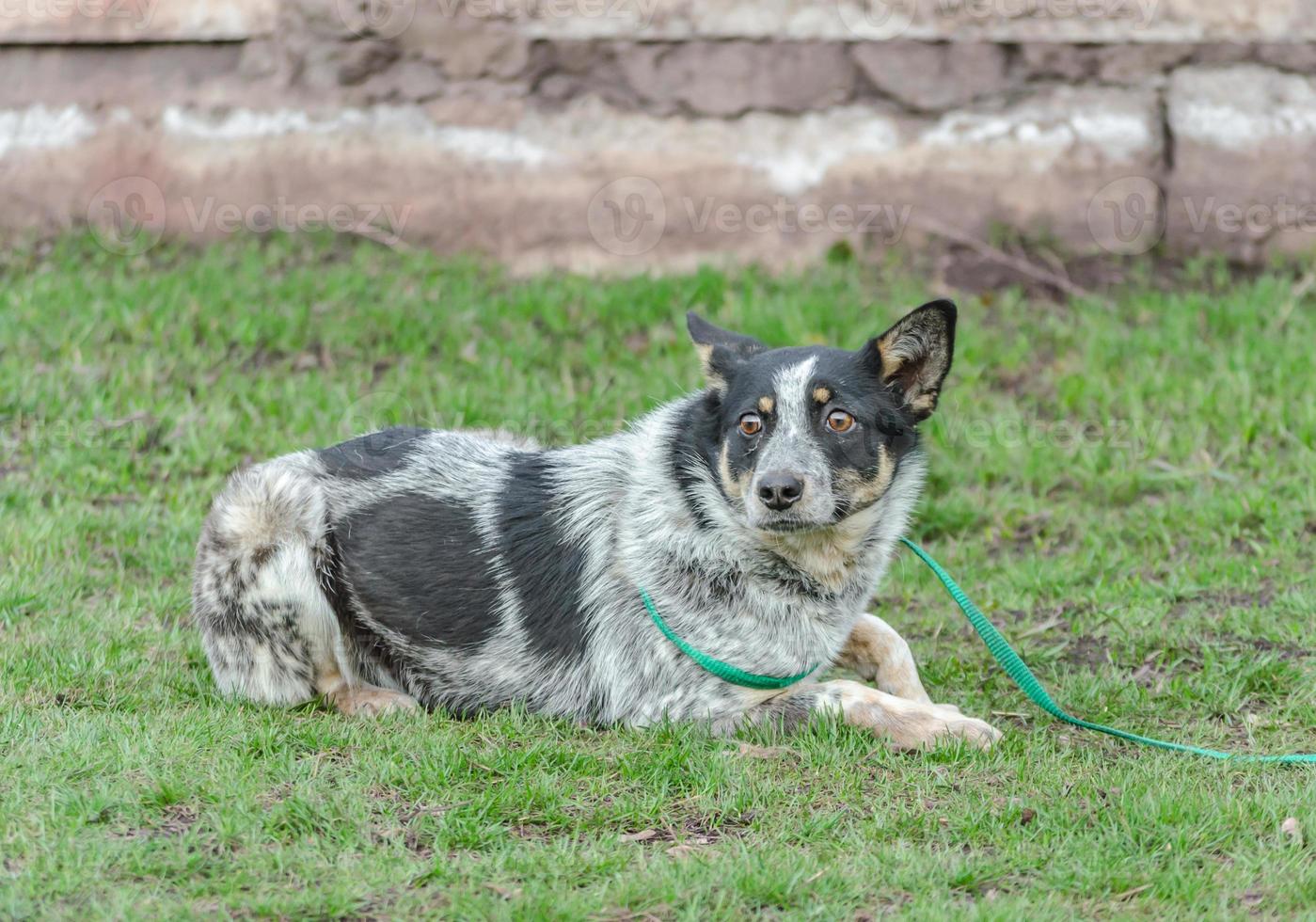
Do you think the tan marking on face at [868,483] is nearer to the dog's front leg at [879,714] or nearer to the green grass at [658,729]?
the dog's front leg at [879,714]

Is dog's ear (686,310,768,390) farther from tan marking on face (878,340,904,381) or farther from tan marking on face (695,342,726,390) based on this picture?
tan marking on face (878,340,904,381)

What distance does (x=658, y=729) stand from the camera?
496 cm

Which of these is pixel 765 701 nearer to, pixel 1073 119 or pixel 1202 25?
pixel 1073 119

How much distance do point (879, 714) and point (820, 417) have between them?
3.32 feet

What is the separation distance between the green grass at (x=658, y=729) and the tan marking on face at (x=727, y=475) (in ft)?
2.71

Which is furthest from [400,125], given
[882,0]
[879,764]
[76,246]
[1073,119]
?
[879,764]

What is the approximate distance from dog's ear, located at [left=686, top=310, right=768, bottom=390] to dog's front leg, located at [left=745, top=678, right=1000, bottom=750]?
3.62ft

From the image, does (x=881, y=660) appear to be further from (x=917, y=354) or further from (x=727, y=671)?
(x=917, y=354)

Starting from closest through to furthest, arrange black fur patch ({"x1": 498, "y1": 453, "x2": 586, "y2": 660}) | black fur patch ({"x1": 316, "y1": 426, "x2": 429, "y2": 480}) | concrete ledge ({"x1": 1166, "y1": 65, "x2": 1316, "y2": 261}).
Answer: black fur patch ({"x1": 498, "y1": 453, "x2": 586, "y2": 660})
black fur patch ({"x1": 316, "y1": 426, "x2": 429, "y2": 480})
concrete ledge ({"x1": 1166, "y1": 65, "x2": 1316, "y2": 261})

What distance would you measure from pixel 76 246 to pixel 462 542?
5.63 meters

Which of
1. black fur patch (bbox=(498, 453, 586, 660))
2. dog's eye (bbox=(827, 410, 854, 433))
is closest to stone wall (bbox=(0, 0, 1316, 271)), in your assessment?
black fur patch (bbox=(498, 453, 586, 660))

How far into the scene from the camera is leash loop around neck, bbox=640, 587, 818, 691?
16.3 ft

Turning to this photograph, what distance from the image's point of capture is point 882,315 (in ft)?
29.1

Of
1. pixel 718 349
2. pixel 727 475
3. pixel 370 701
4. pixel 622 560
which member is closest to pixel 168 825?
pixel 370 701
